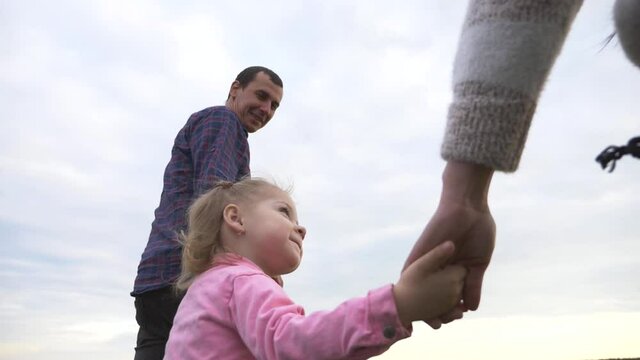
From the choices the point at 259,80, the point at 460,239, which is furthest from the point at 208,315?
the point at 259,80

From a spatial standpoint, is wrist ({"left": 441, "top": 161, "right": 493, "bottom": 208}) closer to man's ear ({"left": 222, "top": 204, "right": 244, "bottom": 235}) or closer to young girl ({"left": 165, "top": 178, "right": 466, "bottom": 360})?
young girl ({"left": 165, "top": 178, "right": 466, "bottom": 360})

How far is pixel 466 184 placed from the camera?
1271mm

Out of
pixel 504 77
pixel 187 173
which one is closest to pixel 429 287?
pixel 504 77

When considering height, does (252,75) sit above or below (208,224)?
above

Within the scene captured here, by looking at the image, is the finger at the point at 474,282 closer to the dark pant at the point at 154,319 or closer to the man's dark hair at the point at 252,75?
the dark pant at the point at 154,319

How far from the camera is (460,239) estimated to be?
4.27 feet

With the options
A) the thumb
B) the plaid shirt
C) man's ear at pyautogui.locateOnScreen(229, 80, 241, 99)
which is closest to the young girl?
the thumb

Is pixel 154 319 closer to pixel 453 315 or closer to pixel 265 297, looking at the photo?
pixel 265 297

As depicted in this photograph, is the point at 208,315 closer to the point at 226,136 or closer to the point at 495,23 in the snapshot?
the point at 495,23

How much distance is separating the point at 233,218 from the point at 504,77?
1248mm

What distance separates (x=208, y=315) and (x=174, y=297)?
3.54 ft

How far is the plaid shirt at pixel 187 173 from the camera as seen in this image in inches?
116

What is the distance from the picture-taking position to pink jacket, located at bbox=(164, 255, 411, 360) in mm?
1448

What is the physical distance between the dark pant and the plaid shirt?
0.15 ft
